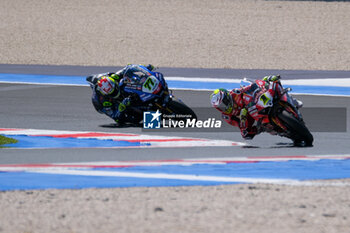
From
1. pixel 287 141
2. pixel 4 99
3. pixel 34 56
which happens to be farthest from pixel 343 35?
pixel 287 141

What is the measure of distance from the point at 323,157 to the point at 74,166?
3563 mm

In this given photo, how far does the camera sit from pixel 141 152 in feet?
41.9

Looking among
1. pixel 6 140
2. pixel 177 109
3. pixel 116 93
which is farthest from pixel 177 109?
pixel 6 140

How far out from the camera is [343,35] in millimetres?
40594

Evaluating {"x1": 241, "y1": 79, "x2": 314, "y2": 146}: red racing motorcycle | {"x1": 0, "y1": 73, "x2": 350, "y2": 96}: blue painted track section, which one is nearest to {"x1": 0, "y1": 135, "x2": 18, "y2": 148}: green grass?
{"x1": 241, "y1": 79, "x2": 314, "y2": 146}: red racing motorcycle

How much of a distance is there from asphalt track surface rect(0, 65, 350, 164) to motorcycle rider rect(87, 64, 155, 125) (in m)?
0.31

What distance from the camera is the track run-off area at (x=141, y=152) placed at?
34.5ft

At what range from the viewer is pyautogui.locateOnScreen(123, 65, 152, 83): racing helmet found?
52.9ft

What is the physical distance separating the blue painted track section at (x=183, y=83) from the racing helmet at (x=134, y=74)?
8.64 metres

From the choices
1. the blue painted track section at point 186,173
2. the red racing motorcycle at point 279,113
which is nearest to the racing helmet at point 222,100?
the red racing motorcycle at point 279,113

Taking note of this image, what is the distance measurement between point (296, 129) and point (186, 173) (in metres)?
2.90

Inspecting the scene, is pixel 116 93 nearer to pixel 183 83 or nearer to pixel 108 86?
pixel 108 86

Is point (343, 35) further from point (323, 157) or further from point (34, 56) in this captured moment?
point (323, 157)

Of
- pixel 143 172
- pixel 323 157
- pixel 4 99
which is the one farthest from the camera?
pixel 4 99
